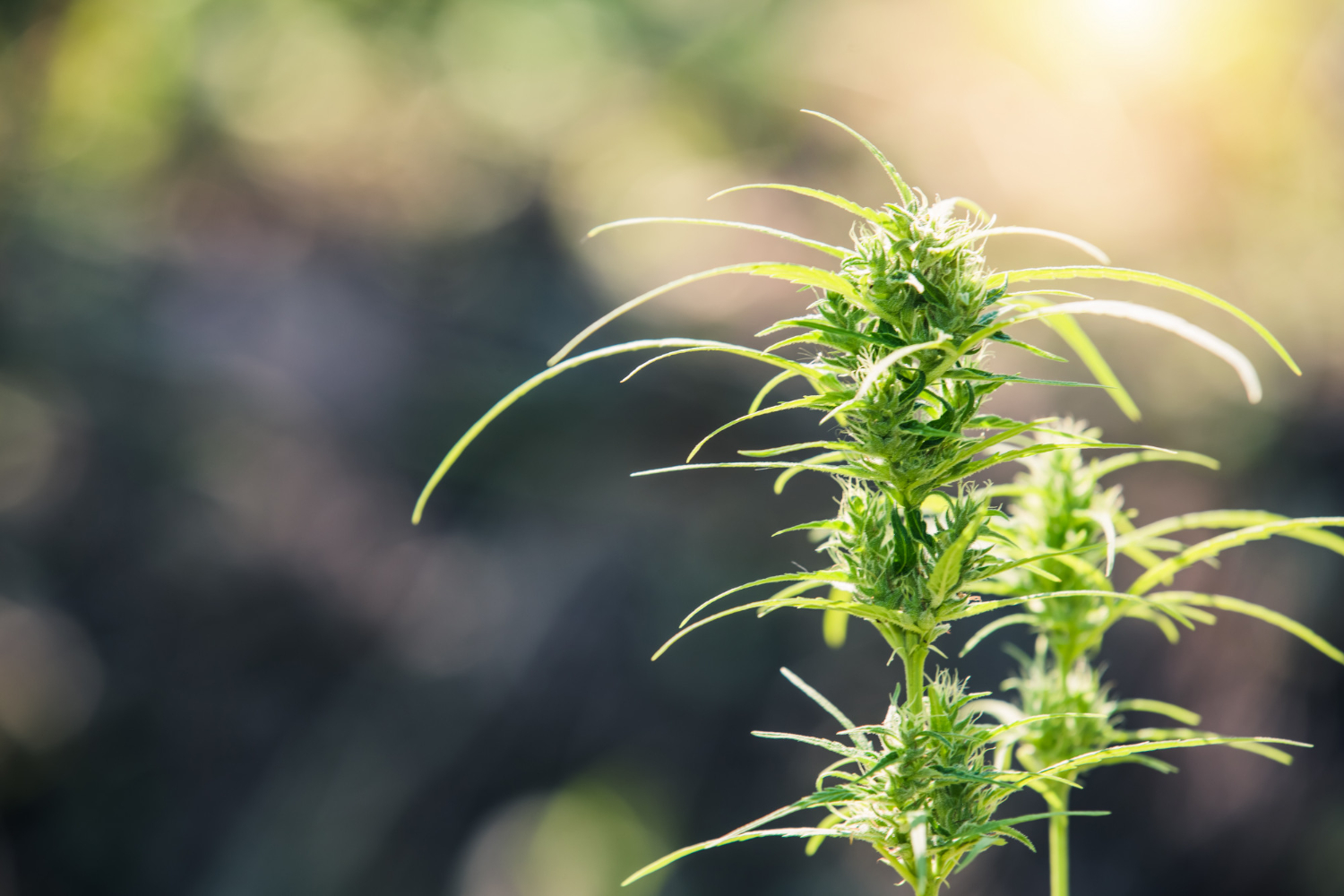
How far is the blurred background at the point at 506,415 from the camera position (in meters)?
1.63

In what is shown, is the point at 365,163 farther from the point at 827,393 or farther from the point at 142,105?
the point at 827,393

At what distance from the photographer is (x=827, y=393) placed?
27 centimetres

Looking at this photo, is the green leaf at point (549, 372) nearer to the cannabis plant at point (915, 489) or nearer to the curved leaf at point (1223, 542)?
the cannabis plant at point (915, 489)

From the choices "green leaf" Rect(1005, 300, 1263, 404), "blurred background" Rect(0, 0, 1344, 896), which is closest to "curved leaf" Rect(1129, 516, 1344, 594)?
"green leaf" Rect(1005, 300, 1263, 404)

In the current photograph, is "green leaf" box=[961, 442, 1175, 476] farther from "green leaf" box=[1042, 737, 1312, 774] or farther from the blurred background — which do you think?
the blurred background

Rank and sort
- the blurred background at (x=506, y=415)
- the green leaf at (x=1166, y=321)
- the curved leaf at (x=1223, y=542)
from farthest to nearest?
the blurred background at (x=506, y=415), the curved leaf at (x=1223, y=542), the green leaf at (x=1166, y=321)

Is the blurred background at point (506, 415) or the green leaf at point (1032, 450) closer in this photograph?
the green leaf at point (1032, 450)

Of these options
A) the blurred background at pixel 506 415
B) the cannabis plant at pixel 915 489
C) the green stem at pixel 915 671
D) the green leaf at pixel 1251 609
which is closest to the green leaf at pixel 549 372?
the cannabis plant at pixel 915 489

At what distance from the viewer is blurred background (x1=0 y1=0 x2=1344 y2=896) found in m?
1.63

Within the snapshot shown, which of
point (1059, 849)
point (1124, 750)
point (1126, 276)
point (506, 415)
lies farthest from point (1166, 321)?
point (506, 415)

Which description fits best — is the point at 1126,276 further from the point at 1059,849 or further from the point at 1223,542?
the point at 1059,849

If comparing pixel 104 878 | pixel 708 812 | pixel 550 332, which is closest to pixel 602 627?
pixel 708 812

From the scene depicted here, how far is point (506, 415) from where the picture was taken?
1.91 metres

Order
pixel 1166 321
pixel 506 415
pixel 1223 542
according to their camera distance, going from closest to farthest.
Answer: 1. pixel 1166 321
2. pixel 1223 542
3. pixel 506 415
